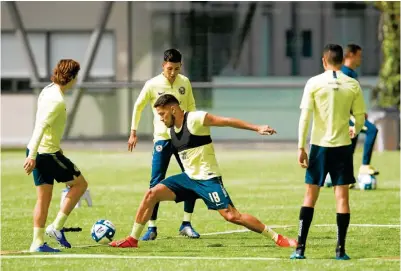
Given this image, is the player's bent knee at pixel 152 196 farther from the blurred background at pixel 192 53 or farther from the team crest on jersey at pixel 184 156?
the blurred background at pixel 192 53

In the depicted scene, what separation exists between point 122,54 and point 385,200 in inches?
943

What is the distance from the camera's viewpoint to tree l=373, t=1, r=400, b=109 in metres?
37.7

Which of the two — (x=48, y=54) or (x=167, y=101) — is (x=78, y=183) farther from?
(x=48, y=54)

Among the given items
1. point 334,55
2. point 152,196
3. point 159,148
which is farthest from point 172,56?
point 334,55

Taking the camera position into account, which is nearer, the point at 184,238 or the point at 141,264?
the point at 141,264

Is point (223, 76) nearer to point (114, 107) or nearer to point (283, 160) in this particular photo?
point (114, 107)

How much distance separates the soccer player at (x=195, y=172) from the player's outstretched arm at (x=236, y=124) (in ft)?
0.07

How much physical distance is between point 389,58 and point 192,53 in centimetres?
609

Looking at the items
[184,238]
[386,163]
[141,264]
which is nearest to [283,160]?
[386,163]

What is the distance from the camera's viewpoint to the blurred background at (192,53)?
38.5 metres

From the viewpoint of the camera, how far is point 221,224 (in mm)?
16656

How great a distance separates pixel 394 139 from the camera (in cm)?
3416

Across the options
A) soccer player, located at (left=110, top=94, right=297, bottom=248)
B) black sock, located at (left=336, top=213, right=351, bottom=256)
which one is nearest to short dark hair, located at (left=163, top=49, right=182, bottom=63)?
soccer player, located at (left=110, top=94, right=297, bottom=248)

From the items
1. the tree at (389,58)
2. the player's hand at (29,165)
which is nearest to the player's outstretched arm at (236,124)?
the player's hand at (29,165)
